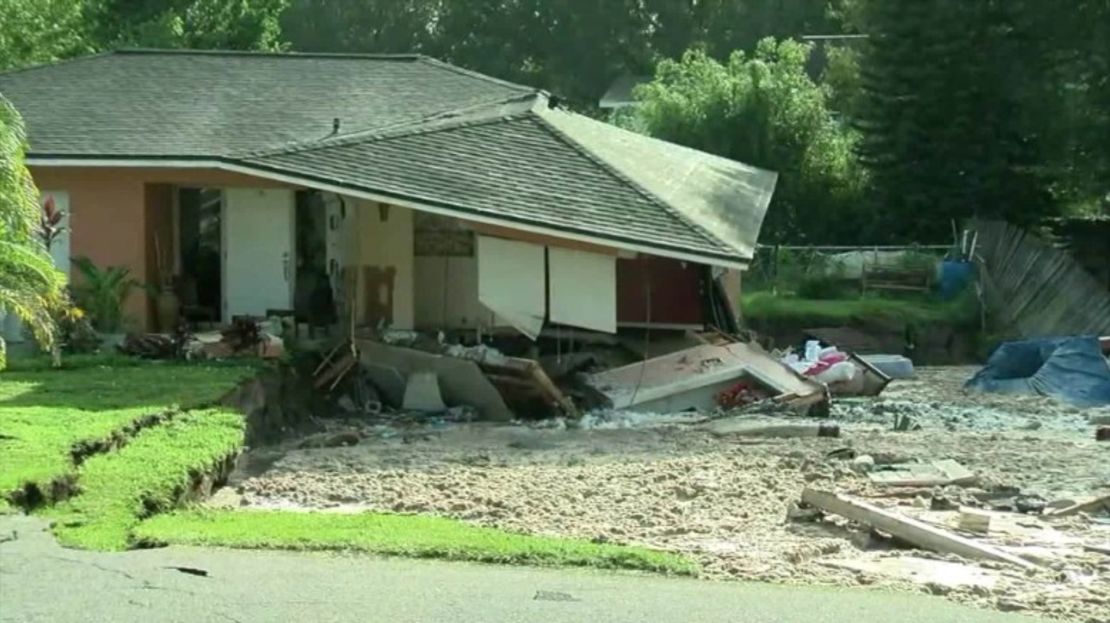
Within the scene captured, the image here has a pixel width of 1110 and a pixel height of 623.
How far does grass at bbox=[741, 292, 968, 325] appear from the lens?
3653 centimetres

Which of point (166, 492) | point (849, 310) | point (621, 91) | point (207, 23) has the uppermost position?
point (207, 23)

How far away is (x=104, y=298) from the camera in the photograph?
2336 centimetres

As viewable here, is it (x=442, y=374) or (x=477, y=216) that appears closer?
(x=477, y=216)

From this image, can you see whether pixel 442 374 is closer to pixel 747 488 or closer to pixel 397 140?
pixel 397 140

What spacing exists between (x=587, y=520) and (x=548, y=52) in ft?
190

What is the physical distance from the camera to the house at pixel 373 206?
23422 mm

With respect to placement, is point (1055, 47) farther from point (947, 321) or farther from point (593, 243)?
point (593, 243)

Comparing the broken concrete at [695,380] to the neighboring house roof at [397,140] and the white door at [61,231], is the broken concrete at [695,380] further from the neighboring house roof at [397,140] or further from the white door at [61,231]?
the white door at [61,231]

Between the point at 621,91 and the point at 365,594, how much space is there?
57.3m

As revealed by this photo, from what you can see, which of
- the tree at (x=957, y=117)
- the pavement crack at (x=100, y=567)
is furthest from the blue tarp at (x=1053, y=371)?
the pavement crack at (x=100, y=567)

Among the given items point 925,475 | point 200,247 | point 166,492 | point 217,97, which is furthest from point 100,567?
point 217,97

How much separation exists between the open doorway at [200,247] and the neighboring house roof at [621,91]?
3434cm

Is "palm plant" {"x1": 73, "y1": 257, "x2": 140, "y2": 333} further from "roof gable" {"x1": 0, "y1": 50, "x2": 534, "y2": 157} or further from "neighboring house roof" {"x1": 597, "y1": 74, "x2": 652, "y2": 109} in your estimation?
"neighboring house roof" {"x1": 597, "y1": 74, "x2": 652, "y2": 109}

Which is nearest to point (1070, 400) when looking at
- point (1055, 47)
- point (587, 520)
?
point (587, 520)
